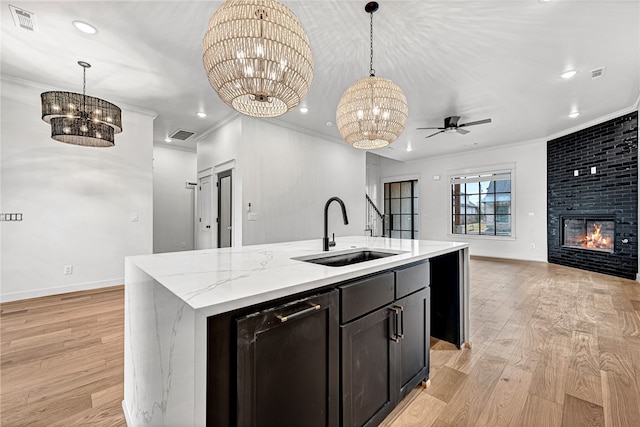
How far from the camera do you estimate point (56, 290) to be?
3.79 metres

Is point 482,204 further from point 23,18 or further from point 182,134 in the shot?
point 23,18

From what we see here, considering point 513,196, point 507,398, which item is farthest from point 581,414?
point 513,196

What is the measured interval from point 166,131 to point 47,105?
2.96m

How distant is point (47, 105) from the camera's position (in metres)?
2.87

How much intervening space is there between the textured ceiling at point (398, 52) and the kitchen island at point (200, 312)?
2191 millimetres

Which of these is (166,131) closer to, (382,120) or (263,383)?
(382,120)

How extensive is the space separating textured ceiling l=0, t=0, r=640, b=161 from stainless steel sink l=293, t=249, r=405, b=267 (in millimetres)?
2040

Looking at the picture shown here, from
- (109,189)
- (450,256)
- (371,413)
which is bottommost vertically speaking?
(371,413)

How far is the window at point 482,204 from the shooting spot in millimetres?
7082

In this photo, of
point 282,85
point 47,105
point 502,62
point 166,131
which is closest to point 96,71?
point 47,105

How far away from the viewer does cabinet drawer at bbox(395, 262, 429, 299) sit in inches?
61.5

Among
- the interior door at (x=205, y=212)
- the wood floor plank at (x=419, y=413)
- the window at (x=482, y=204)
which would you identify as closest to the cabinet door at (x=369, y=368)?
the wood floor plank at (x=419, y=413)

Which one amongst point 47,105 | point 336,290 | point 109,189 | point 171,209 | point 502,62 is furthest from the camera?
point 171,209

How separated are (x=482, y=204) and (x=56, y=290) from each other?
8.96 metres
